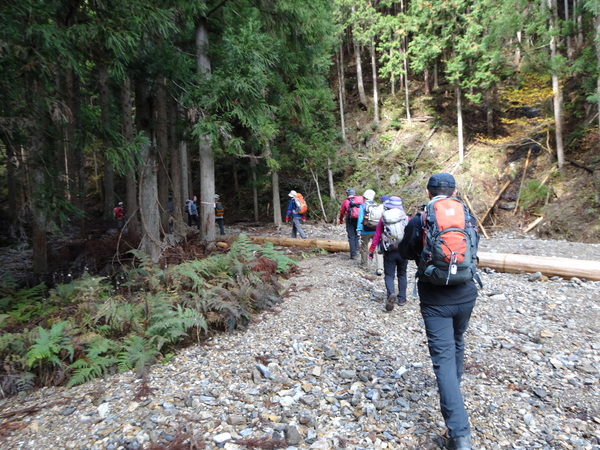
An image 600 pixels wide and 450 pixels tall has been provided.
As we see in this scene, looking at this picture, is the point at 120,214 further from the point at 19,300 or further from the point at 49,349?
the point at 49,349

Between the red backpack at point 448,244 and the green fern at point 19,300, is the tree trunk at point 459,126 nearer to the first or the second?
the red backpack at point 448,244

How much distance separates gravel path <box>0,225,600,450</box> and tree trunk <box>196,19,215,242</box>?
19.1ft

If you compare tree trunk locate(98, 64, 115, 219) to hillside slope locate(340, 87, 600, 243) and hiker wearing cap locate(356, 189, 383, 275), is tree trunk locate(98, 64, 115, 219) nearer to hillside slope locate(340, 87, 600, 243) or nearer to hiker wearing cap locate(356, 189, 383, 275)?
hiker wearing cap locate(356, 189, 383, 275)

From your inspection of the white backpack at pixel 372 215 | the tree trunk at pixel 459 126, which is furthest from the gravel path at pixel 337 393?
the tree trunk at pixel 459 126

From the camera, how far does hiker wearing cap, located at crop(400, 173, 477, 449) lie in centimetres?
280

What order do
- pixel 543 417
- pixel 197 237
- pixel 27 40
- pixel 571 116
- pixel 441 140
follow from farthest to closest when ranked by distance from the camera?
pixel 441 140 → pixel 571 116 → pixel 197 237 → pixel 27 40 → pixel 543 417

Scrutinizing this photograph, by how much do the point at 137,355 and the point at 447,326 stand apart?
12.6 ft

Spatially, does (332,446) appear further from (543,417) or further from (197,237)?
(197,237)

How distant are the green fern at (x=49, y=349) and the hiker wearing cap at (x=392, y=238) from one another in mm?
4920

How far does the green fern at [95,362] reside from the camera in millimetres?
4199

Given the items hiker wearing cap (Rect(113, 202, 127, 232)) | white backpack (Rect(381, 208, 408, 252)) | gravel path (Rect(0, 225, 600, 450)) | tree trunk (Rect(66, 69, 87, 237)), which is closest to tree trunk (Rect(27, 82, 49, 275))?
tree trunk (Rect(66, 69, 87, 237))

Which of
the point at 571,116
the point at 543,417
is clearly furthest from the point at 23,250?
the point at 571,116

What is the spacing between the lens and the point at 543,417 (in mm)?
3256

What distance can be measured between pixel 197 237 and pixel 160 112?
4.53 m
